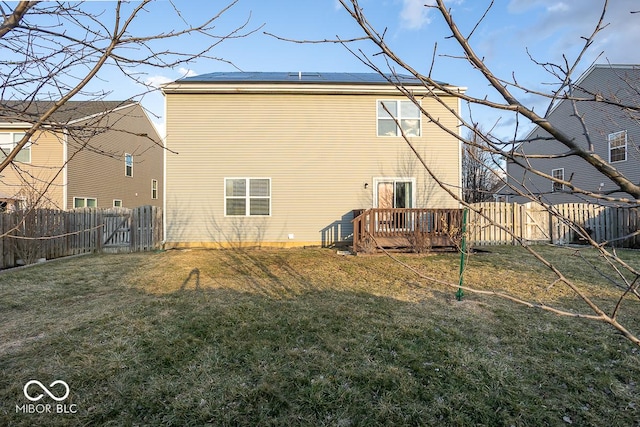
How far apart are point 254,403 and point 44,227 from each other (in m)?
8.85

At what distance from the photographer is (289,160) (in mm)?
10711

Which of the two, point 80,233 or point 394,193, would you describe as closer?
point 80,233

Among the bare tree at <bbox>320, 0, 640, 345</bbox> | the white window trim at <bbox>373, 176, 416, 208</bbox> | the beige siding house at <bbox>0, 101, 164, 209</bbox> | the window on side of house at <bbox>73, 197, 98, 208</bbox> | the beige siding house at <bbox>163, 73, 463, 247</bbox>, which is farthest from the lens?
the window on side of house at <bbox>73, 197, 98, 208</bbox>

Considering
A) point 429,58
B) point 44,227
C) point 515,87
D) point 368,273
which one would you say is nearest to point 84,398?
point 429,58

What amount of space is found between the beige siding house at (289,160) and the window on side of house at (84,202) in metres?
6.77

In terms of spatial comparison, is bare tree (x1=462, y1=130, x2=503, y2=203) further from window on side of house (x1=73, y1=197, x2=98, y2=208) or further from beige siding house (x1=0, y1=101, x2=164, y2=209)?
window on side of house (x1=73, y1=197, x2=98, y2=208)

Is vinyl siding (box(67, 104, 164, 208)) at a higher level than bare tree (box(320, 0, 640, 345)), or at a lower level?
higher

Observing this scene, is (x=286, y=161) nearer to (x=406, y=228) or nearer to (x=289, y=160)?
(x=289, y=160)

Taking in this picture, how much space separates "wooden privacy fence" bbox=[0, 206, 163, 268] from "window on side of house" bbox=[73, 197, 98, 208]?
16.3ft

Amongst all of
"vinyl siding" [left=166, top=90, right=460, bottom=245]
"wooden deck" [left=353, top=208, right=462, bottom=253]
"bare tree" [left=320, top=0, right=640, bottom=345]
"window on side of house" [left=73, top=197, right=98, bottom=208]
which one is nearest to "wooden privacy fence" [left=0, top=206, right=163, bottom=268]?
"vinyl siding" [left=166, top=90, right=460, bottom=245]

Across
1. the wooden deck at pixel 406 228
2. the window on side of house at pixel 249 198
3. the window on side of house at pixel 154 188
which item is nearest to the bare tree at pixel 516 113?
the wooden deck at pixel 406 228

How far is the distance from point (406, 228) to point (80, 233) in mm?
9265

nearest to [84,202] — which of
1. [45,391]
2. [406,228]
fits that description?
[406,228]

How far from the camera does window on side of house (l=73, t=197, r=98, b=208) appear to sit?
1409 cm
